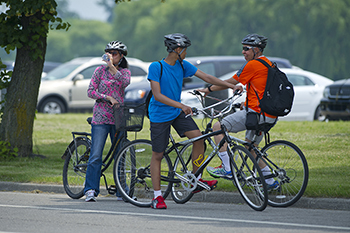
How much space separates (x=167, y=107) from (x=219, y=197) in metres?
1.49

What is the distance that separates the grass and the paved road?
85cm

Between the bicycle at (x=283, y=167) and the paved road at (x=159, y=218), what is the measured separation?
16 cm

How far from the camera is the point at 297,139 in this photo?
39.5 feet

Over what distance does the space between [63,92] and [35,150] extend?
8642 millimetres

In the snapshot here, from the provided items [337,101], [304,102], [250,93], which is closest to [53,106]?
[304,102]

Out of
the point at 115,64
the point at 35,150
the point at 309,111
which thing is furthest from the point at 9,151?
the point at 309,111

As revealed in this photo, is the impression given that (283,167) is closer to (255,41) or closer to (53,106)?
(255,41)

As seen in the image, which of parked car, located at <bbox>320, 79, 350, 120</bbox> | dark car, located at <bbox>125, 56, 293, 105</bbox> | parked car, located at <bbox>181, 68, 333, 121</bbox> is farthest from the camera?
dark car, located at <bbox>125, 56, 293, 105</bbox>

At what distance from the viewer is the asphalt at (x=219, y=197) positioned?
23.2 feet

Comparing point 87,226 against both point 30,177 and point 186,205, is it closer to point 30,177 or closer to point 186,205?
point 186,205

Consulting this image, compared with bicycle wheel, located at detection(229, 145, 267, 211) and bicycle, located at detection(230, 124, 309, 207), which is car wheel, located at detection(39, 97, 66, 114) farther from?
bicycle wheel, located at detection(229, 145, 267, 211)

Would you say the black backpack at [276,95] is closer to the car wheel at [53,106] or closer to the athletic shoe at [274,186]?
the athletic shoe at [274,186]

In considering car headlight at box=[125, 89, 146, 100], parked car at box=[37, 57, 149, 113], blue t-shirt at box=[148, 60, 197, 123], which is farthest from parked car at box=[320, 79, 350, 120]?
blue t-shirt at box=[148, 60, 197, 123]

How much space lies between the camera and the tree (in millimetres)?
10234
